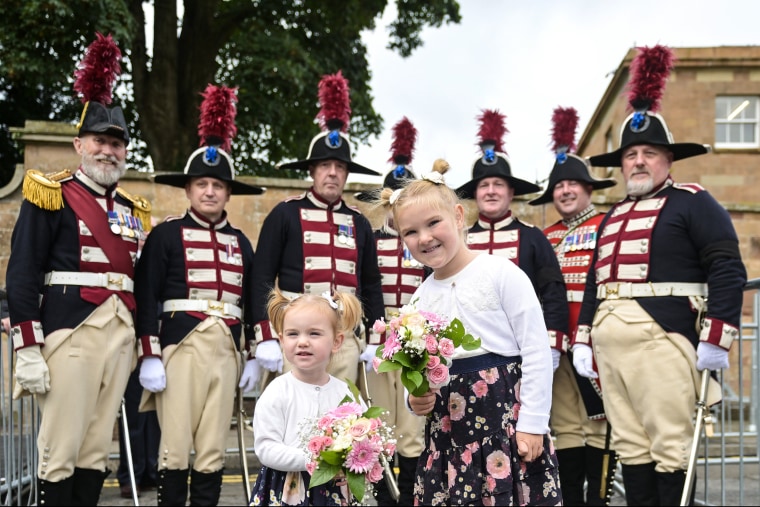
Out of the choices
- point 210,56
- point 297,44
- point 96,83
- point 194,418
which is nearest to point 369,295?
point 194,418

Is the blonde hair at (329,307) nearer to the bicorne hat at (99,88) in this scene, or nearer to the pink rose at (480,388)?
the pink rose at (480,388)

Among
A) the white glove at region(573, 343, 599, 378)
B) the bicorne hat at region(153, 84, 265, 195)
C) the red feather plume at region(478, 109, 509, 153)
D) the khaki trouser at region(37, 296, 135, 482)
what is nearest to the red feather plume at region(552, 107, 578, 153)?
the red feather plume at region(478, 109, 509, 153)

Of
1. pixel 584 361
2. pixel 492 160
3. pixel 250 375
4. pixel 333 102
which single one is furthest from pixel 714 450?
pixel 333 102

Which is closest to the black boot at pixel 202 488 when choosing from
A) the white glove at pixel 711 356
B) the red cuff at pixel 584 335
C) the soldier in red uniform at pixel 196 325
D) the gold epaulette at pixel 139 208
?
the soldier in red uniform at pixel 196 325

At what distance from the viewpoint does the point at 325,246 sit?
5023mm

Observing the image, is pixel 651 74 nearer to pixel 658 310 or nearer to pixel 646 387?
pixel 658 310

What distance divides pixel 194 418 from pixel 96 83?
218 centimetres

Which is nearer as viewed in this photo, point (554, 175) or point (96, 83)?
point (96, 83)

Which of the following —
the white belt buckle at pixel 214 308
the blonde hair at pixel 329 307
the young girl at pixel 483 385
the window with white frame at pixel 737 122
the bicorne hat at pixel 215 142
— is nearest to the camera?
the young girl at pixel 483 385

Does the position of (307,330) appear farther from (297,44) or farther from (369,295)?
(297,44)

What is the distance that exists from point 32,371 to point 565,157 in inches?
155

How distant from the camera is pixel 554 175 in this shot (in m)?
5.72

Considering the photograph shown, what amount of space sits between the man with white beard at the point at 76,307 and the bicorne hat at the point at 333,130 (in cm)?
127

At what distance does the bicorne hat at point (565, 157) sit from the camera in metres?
5.65
